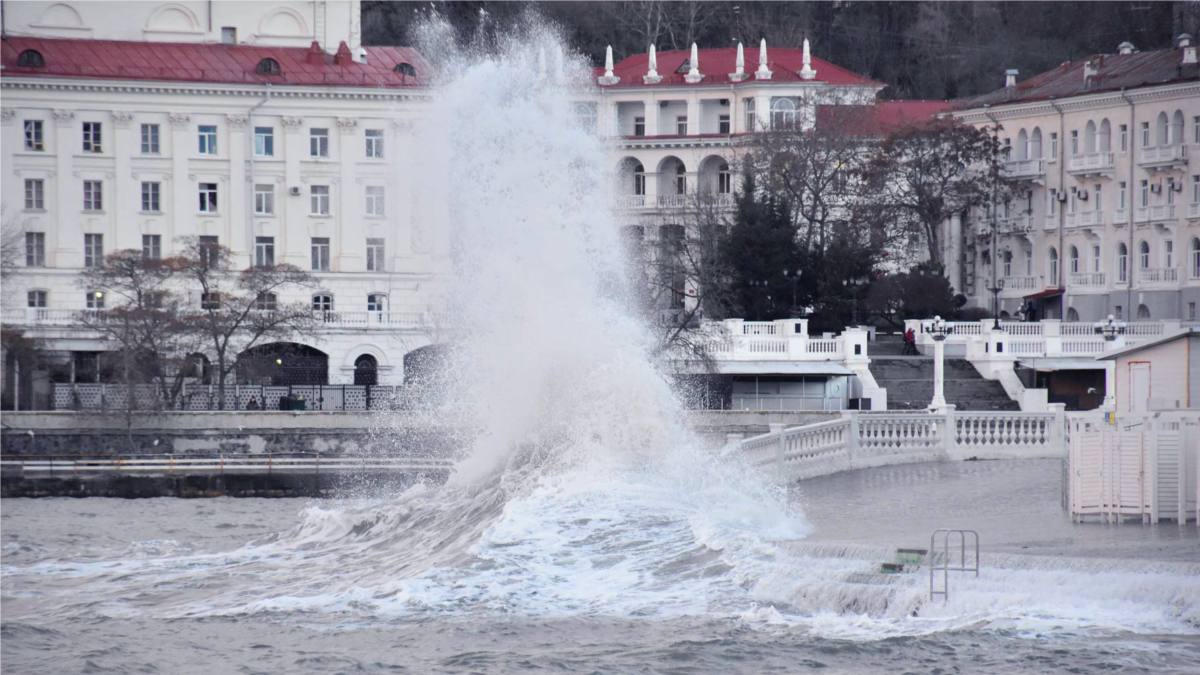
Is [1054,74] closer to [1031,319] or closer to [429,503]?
[1031,319]

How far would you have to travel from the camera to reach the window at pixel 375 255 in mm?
72312

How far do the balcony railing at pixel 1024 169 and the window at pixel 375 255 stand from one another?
25111 millimetres

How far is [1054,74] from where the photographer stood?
78.1 metres

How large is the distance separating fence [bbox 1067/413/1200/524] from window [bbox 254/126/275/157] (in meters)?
53.5

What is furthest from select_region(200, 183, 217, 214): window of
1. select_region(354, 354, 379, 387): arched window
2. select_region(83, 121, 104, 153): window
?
select_region(354, 354, 379, 387): arched window

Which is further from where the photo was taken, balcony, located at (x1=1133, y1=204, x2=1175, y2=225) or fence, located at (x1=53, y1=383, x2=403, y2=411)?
balcony, located at (x1=1133, y1=204, x2=1175, y2=225)

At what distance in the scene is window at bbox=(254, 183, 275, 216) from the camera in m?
72.3

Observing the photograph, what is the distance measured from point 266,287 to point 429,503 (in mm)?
36186

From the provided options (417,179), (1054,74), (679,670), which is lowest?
(679,670)

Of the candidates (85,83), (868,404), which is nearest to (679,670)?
(868,404)

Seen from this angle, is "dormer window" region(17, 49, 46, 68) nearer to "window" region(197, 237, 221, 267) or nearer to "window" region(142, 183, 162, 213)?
"window" region(142, 183, 162, 213)

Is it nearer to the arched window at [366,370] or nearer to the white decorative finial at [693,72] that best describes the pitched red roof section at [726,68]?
the white decorative finial at [693,72]

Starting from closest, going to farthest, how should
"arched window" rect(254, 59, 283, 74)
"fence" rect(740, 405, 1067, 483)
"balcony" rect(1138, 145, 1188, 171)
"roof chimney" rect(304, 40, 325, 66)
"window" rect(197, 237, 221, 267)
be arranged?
1. "fence" rect(740, 405, 1067, 483)
2. "window" rect(197, 237, 221, 267)
3. "balcony" rect(1138, 145, 1188, 171)
4. "arched window" rect(254, 59, 283, 74)
5. "roof chimney" rect(304, 40, 325, 66)

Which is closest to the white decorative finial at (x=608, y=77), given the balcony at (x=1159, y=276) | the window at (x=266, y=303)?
the window at (x=266, y=303)
